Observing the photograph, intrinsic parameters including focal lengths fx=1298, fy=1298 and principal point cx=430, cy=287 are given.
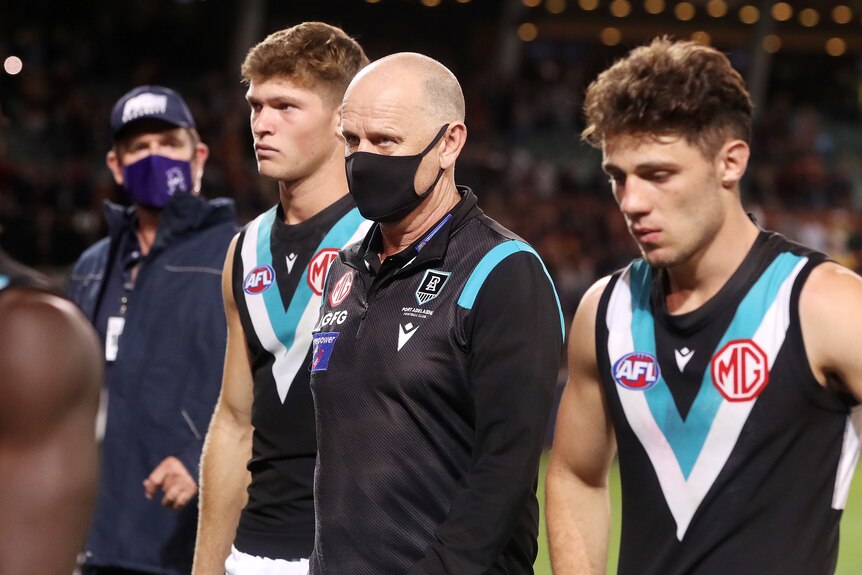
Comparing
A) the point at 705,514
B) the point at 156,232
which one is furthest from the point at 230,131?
the point at 705,514

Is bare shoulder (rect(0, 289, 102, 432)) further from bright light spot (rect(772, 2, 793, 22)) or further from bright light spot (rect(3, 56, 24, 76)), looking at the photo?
bright light spot (rect(772, 2, 793, 22))

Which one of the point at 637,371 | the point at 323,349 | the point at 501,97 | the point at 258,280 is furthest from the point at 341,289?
the point at 501,97

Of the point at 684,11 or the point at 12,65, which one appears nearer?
the point at 12,65

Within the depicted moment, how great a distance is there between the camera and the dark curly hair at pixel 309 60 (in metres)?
3.89

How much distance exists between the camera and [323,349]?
128 inches

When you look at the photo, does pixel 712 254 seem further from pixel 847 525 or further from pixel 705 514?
pixel 847 525

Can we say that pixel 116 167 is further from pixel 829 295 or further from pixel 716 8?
pixel 716 8

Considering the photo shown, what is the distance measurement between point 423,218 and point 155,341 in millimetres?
1896

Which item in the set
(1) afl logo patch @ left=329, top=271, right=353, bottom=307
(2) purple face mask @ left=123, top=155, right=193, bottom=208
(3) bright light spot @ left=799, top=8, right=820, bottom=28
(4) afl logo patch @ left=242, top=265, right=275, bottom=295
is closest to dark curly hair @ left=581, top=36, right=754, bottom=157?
(1) afl logo patch @ left=329, top=271, right=353, bottom=307

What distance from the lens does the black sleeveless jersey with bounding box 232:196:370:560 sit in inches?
145

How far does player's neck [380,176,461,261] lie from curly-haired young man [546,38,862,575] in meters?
0.40

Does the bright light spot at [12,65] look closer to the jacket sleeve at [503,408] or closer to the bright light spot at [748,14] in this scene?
the jacket sleeve at [503,408]

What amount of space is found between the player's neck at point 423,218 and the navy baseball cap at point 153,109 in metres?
2.09

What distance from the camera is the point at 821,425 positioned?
286 cm
